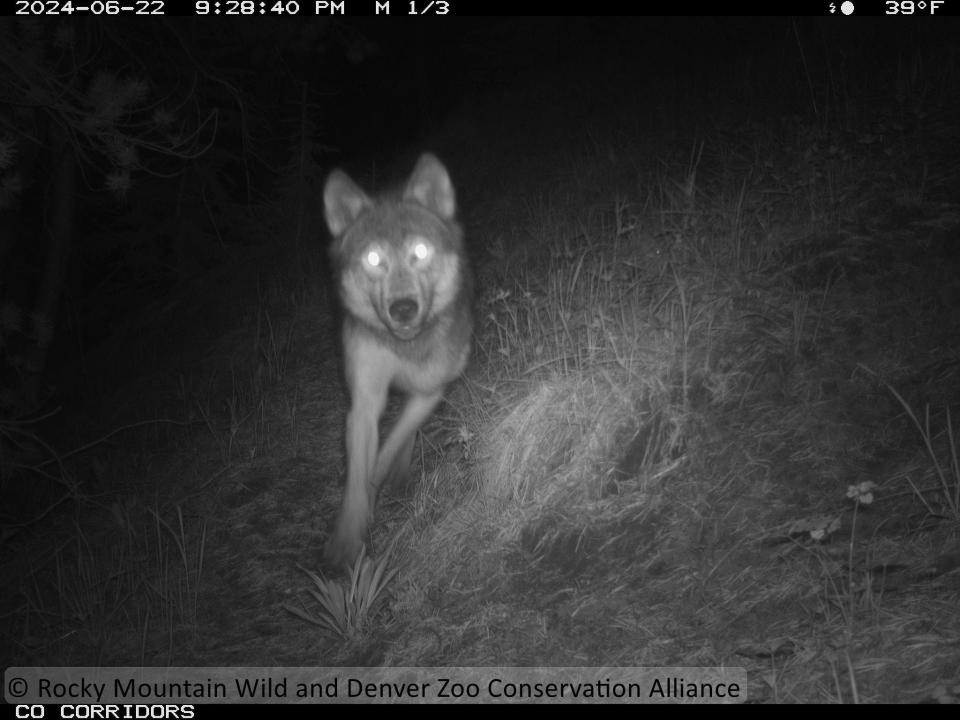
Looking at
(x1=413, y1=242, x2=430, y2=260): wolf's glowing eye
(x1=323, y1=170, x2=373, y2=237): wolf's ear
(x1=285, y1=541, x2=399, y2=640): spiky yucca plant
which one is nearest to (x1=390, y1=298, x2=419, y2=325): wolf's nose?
(x1=413, y1=242, x2=430, y2=260): wolf's glowing eye

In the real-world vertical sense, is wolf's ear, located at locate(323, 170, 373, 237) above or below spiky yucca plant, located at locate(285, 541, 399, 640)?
above

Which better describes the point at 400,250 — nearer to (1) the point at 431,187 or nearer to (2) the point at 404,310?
(2) the point at 404,310

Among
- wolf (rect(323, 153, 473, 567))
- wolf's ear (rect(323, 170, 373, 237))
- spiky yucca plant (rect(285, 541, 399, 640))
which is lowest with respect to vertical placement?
spiky yucca plant (rect(285, 541, 399, 640))

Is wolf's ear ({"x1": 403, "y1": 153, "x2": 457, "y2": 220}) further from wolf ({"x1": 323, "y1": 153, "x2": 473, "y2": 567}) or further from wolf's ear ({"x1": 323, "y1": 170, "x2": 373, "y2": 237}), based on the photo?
wolf's ear ({"x1": 323, "y1": 170, "x2": 373, "y2": 237})

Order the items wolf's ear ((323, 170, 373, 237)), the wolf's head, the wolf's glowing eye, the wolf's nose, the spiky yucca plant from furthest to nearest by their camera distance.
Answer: wolf's ear ((323, 170, 373, 237)), the wolf's glowing eye, the wolf's head, the wolf's nose, the spiky yucca plant

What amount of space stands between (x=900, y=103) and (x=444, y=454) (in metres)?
5.03

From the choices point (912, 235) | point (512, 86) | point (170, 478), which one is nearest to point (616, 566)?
point (912, 235)

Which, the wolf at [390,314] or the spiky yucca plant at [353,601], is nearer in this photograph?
the spiky yucca plant at [353,601]

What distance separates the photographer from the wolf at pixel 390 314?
5262 millimetres

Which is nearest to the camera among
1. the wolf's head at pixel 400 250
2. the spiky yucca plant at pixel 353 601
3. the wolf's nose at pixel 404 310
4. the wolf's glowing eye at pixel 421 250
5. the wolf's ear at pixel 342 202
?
the spiky yucca plant at pixel 353 601

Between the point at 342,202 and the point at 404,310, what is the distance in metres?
1.37

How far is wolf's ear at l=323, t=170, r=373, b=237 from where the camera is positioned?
579cm

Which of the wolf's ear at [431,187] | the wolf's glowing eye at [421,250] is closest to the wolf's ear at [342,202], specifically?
the wolf's ear at [431,187]

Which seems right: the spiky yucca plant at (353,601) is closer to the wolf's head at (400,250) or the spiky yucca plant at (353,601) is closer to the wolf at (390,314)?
the wolf at (390,314)
